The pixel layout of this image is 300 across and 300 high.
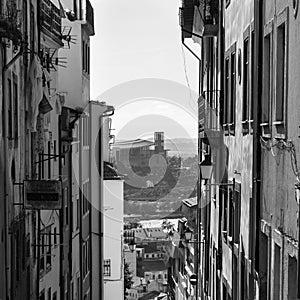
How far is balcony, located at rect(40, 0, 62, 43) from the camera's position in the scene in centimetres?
2155

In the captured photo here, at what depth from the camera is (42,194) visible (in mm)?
16250

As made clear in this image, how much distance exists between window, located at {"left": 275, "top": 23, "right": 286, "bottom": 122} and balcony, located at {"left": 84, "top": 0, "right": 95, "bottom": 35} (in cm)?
2041

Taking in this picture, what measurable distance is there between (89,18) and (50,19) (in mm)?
10777

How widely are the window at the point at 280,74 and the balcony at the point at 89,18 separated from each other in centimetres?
2041

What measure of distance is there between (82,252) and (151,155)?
4.44 metres

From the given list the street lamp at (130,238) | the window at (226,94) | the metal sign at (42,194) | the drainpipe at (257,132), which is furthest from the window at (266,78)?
the street lamp at (130,238)

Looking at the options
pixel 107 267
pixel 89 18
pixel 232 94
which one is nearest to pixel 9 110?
pixel 232 94

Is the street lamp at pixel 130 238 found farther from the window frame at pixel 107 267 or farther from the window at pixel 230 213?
the window at pixel 230 213

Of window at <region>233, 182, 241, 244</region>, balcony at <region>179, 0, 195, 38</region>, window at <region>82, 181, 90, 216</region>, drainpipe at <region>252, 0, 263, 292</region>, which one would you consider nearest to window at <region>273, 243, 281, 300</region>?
drainpipe at <region>252, 0, 263, 292</region>

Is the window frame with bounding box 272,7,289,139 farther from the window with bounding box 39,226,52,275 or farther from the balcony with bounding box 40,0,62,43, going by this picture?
the balcony with bounding box 40,0,62,43

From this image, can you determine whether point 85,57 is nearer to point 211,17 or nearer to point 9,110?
point 211,17

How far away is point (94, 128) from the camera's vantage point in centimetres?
3425

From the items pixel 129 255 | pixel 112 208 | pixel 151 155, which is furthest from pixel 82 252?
pixel 129 255

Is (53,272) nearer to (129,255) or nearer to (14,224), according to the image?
(14,224)
